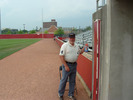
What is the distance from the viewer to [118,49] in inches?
111

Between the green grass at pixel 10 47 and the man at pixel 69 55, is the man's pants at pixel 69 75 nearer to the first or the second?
the man at pixel 69 55

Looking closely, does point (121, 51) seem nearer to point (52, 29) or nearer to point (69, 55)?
point (69, 55)

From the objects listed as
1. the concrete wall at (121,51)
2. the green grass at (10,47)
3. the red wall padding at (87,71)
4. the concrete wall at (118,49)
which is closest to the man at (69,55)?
the red wall padding at (87,71)

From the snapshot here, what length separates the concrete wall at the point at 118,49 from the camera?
2.74 m

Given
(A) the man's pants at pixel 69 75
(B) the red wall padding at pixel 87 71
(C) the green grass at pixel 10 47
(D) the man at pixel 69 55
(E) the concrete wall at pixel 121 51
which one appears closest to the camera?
(E) the concrete wall at pixel 121 51

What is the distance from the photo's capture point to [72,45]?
12.6 feet

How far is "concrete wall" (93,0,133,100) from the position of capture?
9.00 ft

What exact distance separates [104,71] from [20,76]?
4.53 m

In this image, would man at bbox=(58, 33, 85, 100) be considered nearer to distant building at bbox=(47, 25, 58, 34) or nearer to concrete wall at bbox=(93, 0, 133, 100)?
concrete wall at bbox=(93, 0, 133, 100)

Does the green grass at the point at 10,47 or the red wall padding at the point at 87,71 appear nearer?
the red wall padding at the point at 87,71

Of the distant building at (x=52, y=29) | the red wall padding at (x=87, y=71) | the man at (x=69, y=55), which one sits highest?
the distant building at (x=52, y=29)

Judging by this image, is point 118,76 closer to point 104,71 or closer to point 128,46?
point 104,71

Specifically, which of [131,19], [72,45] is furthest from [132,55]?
[72,45]

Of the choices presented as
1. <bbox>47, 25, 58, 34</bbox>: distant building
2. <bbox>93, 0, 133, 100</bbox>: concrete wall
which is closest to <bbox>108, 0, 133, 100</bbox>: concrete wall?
<bbox>93, 0, 133, 100</bbox>: concrete wall
